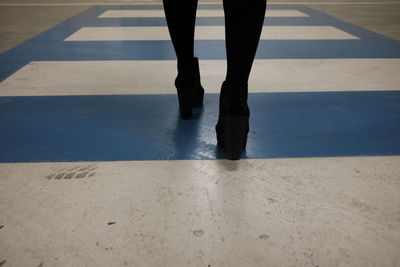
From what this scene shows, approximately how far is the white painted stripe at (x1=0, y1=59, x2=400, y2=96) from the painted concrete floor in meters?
0.01

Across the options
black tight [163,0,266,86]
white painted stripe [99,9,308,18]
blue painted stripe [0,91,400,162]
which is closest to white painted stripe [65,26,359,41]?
white painted stripe [99,9,308,18]

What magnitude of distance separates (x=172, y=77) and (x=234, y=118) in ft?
2.98

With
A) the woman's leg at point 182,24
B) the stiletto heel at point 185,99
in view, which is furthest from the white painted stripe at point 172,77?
the woman's leg at point 182,24

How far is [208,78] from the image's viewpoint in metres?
1.79

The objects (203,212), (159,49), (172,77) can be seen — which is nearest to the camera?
(203,212)

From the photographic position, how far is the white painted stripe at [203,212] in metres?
Result: 0.68

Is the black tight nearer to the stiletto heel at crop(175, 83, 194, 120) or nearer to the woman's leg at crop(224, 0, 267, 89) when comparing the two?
the woman's leg at crop(224, 0, 267, 89)

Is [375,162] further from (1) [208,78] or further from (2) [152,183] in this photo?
(1) [208,78]

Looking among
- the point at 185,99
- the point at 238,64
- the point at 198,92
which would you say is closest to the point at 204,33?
the point at 198,92

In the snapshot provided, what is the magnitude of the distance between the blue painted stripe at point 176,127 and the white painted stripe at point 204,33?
1361 millimetres

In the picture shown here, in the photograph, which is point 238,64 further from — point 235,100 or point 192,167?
point 192,167

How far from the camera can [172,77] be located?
180cm

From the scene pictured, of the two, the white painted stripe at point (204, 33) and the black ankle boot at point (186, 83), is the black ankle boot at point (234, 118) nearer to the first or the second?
the black ankle boot at point (186, 83)

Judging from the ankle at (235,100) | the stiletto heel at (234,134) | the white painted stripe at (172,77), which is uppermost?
the ankle at (235,100)
